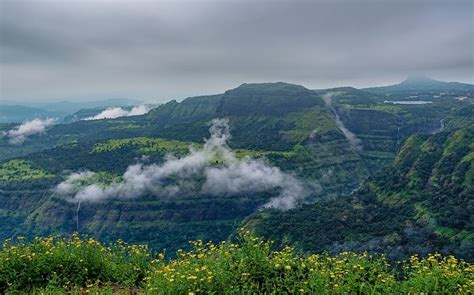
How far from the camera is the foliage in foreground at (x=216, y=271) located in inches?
579

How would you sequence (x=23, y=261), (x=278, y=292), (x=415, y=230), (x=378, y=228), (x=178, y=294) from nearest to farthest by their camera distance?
(x=178, y=294), (x=278, y=292), (x=23, y=261), (x=415, y=230), (x=378, y=228)

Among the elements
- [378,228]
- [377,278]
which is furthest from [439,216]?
[377,278]

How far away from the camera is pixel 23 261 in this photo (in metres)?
18.0

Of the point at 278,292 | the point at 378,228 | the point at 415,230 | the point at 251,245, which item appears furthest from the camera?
the point at 378,228

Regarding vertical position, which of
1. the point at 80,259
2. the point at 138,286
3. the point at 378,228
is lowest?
the point at 378,228

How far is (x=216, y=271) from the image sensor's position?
15117 millimetres

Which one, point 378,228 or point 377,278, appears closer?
point 377,278

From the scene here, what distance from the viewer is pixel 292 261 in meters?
16.4

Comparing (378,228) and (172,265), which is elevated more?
(172,265)

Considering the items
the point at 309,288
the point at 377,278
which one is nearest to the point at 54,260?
the point at 309,288

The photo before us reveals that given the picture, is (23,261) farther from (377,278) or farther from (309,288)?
(377,278)

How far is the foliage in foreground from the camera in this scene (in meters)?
14.7

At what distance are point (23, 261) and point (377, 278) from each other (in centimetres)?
1488

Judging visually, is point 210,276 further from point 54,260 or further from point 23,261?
point 23,261
